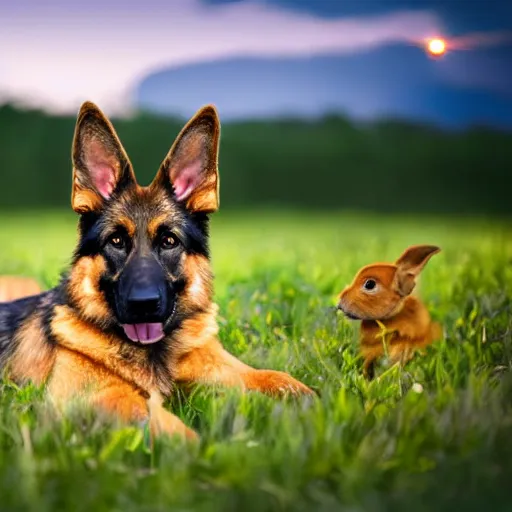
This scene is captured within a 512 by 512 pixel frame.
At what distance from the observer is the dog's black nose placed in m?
2.99

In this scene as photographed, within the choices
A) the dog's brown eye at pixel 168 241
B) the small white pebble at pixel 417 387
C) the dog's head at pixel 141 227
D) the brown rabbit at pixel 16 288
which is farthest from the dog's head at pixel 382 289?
the brown rabbit at pixel 16 288

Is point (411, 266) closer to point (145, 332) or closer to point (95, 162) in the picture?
point (145, 332)

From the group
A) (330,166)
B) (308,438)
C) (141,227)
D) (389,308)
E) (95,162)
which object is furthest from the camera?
(330,166)

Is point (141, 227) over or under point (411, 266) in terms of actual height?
over

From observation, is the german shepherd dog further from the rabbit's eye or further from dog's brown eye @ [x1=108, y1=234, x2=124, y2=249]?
the rabbit's eye

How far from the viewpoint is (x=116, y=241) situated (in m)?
3.19

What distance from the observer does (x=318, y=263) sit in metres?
6.31

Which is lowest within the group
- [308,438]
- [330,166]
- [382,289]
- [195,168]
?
[308,438]

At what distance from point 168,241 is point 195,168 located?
40cm

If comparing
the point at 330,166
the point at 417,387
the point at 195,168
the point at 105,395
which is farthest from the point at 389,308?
the point at 330,166

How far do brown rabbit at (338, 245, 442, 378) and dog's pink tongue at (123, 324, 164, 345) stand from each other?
38.6 inches

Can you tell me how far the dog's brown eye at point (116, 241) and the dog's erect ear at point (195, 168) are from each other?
0.34 meters

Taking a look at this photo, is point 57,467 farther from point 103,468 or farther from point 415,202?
point 415,202

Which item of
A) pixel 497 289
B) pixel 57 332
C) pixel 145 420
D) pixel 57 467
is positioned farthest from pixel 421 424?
pixel 497 289
